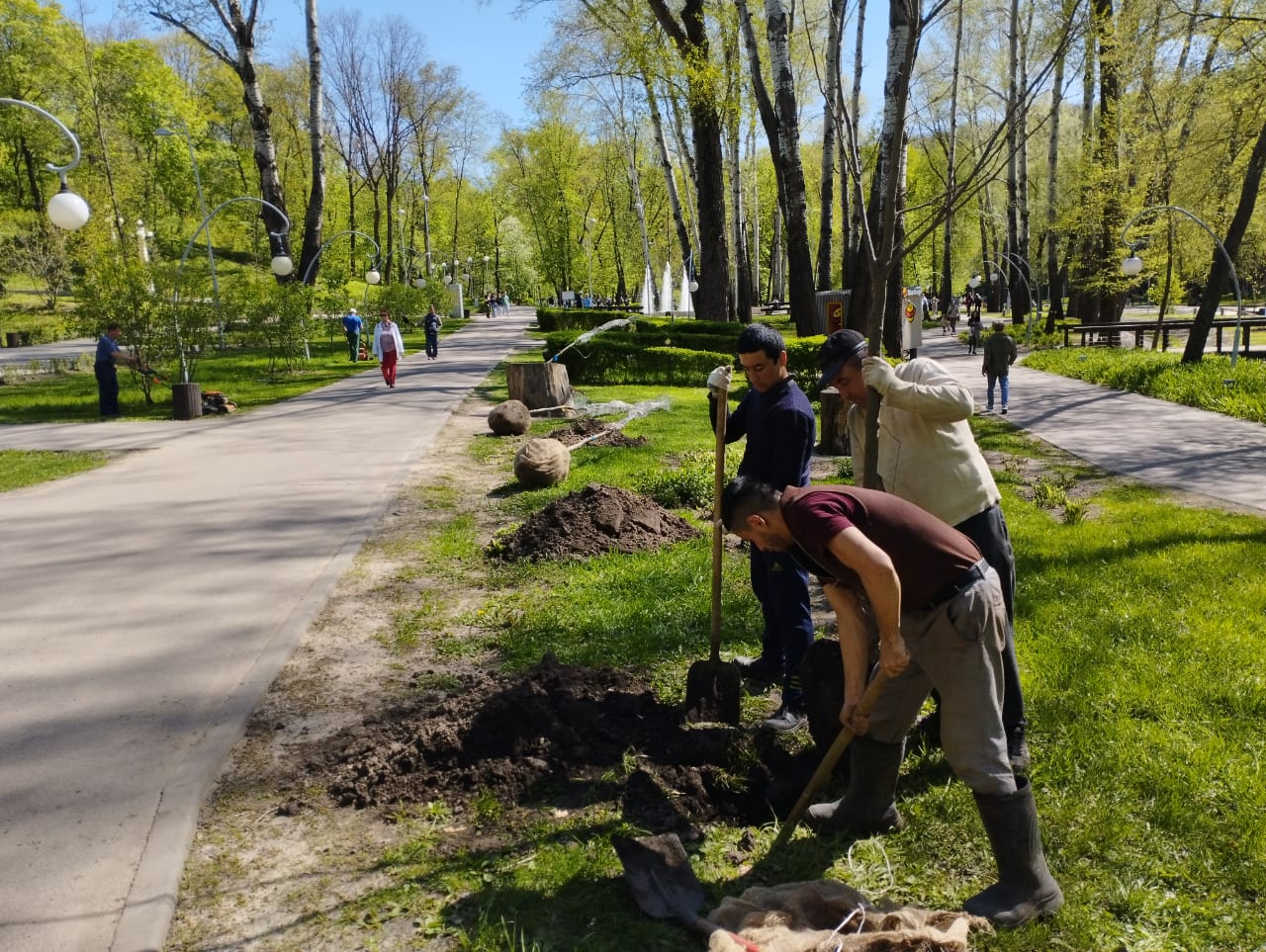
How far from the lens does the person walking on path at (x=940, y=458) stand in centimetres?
350

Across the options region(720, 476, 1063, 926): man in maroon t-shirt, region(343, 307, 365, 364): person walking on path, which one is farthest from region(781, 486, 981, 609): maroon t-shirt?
region(343, 307, 365, 364): person walking on path

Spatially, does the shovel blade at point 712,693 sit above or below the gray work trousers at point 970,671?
below

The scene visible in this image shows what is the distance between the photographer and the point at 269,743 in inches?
166

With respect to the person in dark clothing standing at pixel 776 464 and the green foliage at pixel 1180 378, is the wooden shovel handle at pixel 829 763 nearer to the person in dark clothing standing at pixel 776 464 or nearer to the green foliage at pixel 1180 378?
the person in dark clothing standing at pixel 776 464

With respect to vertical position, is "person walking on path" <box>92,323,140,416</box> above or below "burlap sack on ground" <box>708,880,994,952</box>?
above

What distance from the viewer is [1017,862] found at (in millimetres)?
2924

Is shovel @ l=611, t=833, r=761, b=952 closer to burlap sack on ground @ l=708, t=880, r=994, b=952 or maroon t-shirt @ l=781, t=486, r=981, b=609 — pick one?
burlap sack on ground @ l=708, t=880, r=994, b=952

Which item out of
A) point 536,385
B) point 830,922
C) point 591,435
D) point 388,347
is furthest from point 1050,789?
point 388,347

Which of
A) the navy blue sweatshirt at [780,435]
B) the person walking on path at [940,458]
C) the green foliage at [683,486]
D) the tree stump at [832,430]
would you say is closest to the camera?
the person walking on path at [940,458]

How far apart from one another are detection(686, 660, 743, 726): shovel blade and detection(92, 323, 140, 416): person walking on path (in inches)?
561

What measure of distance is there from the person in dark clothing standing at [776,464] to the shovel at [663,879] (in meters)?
1.19

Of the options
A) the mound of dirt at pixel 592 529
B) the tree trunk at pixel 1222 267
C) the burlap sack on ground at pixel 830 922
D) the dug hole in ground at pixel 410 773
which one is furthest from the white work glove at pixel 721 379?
the tree trunk at pixel 1222 267

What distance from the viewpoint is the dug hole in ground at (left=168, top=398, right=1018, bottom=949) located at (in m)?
3.08

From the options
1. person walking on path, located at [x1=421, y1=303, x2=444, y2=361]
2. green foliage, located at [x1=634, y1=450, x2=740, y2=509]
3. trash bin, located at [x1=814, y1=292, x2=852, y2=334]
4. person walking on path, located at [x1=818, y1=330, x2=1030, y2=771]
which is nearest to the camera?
person walking on path, located at [x1=818, y1=330, x2=1030, y2=771]
